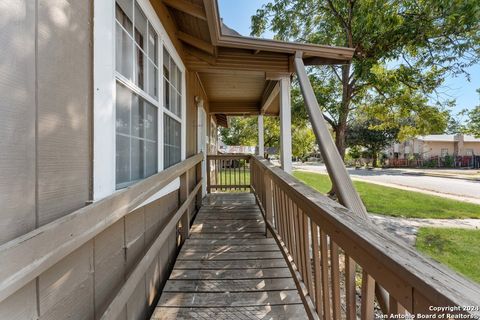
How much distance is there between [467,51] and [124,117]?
938cm

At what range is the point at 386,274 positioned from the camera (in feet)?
2.55

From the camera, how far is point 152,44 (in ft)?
7.75

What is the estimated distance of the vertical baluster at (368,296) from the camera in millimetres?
928

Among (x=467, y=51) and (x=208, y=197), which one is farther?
(x=467, y=51)

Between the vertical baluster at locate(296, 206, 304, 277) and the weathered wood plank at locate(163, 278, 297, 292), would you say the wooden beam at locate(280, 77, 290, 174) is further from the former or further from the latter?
the vertical baluster at locate(296, 206, 304, 277)

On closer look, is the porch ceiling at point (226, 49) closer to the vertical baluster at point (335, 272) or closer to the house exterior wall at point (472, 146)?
the vertical baluster at point (335, 272)

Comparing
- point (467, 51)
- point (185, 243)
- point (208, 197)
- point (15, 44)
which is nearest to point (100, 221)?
point (15, 44)

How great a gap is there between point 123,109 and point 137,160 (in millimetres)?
436

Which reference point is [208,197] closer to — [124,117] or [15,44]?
[124,117]

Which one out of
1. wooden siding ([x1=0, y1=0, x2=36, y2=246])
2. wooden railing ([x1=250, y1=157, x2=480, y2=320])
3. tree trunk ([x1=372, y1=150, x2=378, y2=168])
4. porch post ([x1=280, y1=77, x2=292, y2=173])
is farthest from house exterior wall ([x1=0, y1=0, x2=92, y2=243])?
tree trunk ([x1=372, y1=150, x2=378, y2=168])

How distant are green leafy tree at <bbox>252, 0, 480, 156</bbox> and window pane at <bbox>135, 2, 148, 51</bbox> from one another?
642 centimetres

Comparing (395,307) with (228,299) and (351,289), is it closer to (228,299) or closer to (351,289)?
(351,289)

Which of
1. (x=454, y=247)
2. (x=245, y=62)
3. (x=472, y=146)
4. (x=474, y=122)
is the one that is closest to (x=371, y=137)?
(x=474, y=122)

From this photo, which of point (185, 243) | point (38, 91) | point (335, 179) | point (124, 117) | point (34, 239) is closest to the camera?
point (34, 239)
